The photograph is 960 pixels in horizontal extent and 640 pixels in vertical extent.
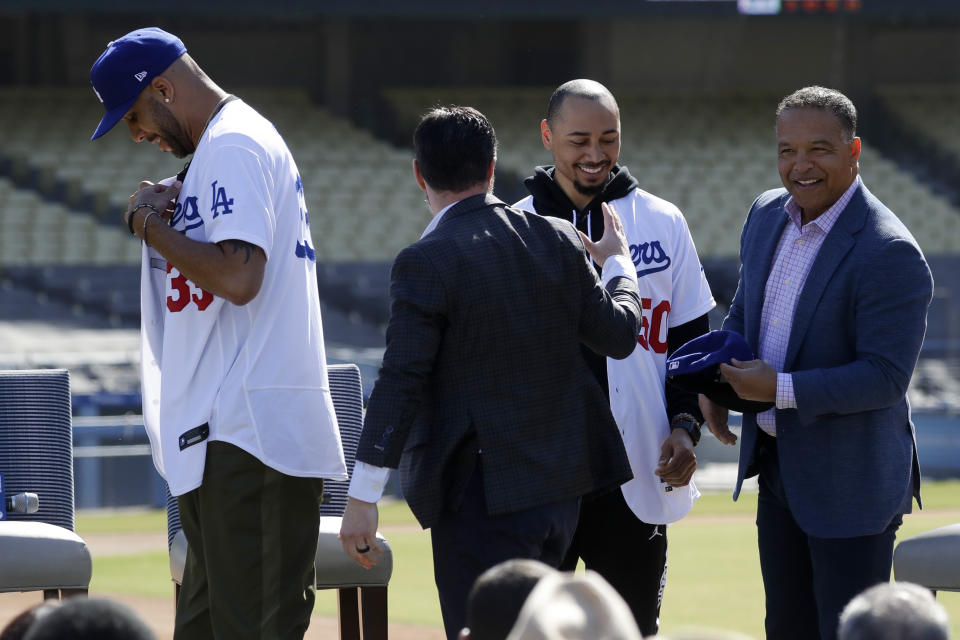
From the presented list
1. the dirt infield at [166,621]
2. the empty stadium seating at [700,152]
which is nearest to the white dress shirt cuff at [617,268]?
the dirt infield at [166,621]

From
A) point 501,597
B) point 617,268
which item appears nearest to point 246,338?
point 617,268

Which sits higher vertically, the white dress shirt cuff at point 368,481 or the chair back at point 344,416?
the white dress shirt cuff at point 368,481

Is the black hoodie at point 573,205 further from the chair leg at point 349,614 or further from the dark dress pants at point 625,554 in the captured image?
the chair leg at point 349,614

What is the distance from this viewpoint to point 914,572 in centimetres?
369

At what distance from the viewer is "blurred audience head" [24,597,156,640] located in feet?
5.50

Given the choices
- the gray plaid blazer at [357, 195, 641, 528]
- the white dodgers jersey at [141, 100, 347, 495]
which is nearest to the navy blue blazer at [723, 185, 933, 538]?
the gray plaid blazer at [357, 195, 641, 528]

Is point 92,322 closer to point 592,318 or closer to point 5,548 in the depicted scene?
point 5,548

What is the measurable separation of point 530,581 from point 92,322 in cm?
1393

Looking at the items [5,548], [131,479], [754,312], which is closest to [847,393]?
[754,312]

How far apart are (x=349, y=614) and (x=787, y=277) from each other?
1.87 m

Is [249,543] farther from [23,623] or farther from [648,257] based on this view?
[648,257]

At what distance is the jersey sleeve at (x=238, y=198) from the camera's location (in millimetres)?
2756

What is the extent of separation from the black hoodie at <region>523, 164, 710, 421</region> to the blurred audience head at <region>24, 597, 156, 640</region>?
6.47ft

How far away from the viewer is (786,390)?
120 inches
